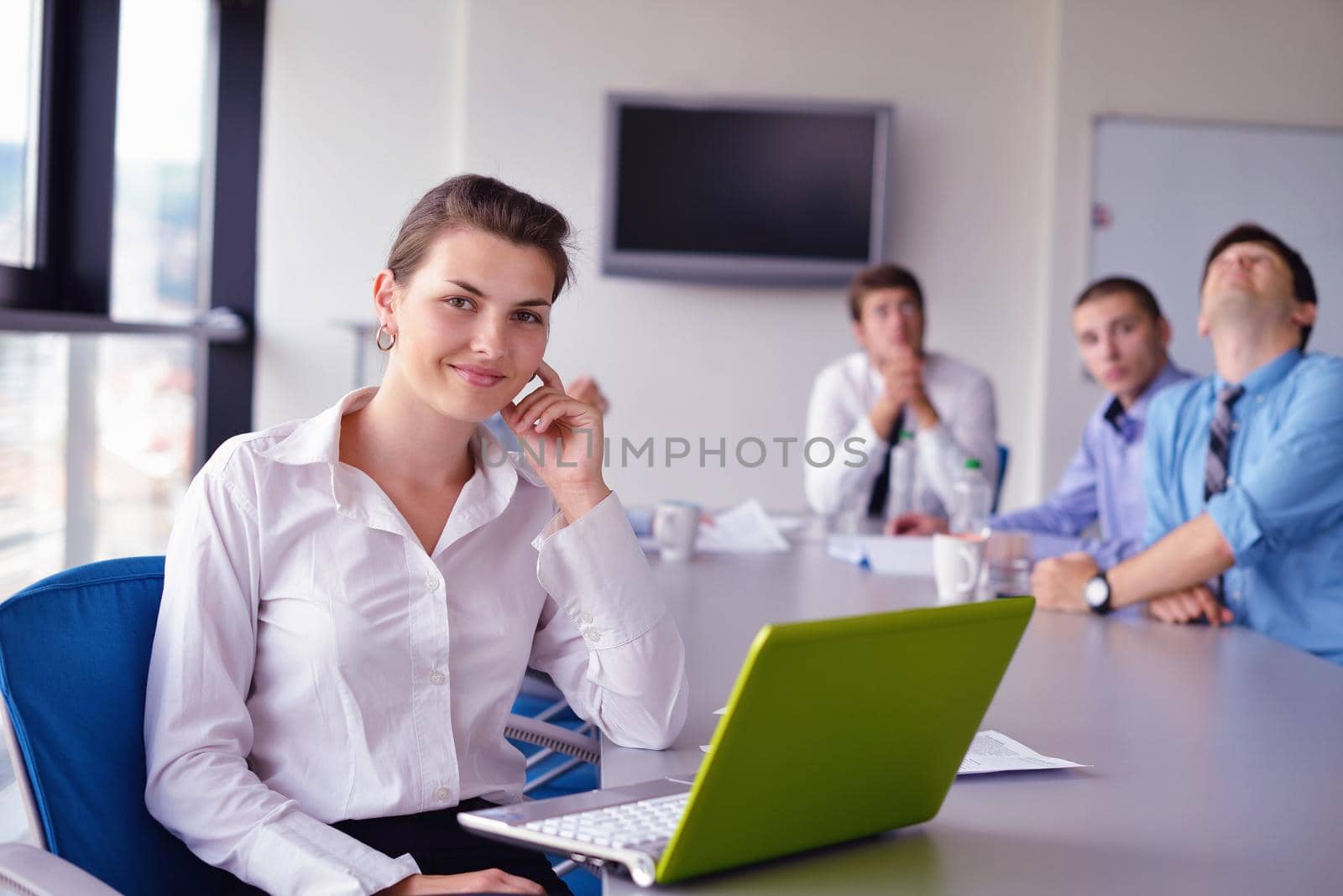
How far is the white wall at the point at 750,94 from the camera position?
4945 millimetres

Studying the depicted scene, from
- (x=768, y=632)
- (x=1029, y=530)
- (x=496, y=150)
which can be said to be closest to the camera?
(x=768, y=632)

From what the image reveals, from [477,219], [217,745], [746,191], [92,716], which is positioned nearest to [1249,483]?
[477,219]

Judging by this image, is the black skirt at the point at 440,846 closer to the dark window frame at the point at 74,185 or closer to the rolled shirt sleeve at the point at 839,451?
the dark window frame at the point at 74,185

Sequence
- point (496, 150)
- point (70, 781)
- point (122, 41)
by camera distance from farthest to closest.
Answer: point (496, 150) < point (122, 41) < point (70, 781)

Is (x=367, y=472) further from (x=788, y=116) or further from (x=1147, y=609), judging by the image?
(x=788, y=116)

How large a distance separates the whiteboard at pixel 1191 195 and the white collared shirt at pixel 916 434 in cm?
173

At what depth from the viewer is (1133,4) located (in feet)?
16.6

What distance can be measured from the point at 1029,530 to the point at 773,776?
2354 millimetres

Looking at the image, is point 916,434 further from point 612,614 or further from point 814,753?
point 814,753

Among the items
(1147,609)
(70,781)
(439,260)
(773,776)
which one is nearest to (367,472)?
(439,260)

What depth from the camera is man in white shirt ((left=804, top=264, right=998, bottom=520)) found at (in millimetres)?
3188

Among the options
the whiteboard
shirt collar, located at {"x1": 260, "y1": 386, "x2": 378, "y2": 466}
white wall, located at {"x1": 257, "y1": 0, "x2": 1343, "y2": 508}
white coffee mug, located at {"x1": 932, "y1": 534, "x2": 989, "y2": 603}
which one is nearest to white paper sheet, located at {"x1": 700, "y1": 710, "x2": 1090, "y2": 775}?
shirt collar, located at {"x1": 260, "y1": 386, "x2": 378, "y2": 466}

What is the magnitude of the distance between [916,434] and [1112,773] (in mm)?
2147

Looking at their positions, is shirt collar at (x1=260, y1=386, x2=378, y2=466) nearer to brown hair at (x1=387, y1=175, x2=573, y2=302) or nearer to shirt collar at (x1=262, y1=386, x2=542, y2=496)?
shirt collar at (x1=262, y1=386, x2=542, y2=496)
